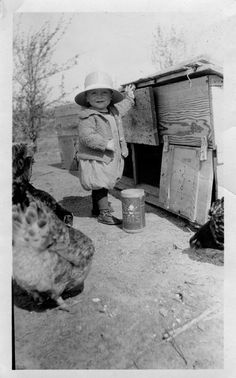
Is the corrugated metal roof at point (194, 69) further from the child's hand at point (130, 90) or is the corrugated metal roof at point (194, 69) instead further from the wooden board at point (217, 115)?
the child's hand at point (130, 90)

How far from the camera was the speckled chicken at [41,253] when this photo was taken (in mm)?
1695

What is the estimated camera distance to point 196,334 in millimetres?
1758

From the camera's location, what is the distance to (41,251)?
174 cm

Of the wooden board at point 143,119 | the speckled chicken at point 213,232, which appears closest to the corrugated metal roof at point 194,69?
the wooden board at point 143,119

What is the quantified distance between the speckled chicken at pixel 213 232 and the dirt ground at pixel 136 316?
67 mm

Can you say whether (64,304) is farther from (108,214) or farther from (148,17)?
(148,17)

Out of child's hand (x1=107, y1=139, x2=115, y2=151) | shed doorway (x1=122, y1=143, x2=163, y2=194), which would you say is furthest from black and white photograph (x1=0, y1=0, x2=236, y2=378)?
shed doorway (x1=122, y1=143, x2=163, y2=194)

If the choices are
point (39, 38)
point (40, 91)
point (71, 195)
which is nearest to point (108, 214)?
point (71, 195)

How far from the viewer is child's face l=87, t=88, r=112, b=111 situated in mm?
3139

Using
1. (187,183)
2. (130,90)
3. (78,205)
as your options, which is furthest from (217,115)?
(78,205)

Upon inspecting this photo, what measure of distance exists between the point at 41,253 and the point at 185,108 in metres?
1.92

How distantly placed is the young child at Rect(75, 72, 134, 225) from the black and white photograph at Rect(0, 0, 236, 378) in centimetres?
1

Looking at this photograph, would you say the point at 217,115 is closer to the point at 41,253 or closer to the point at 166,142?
the point at 166,142

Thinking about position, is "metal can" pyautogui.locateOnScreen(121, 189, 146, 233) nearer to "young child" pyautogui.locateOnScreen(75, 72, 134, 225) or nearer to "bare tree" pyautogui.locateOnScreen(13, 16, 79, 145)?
"young child" pyautogui.locateOnScreen(75, 72, 134, 225)
